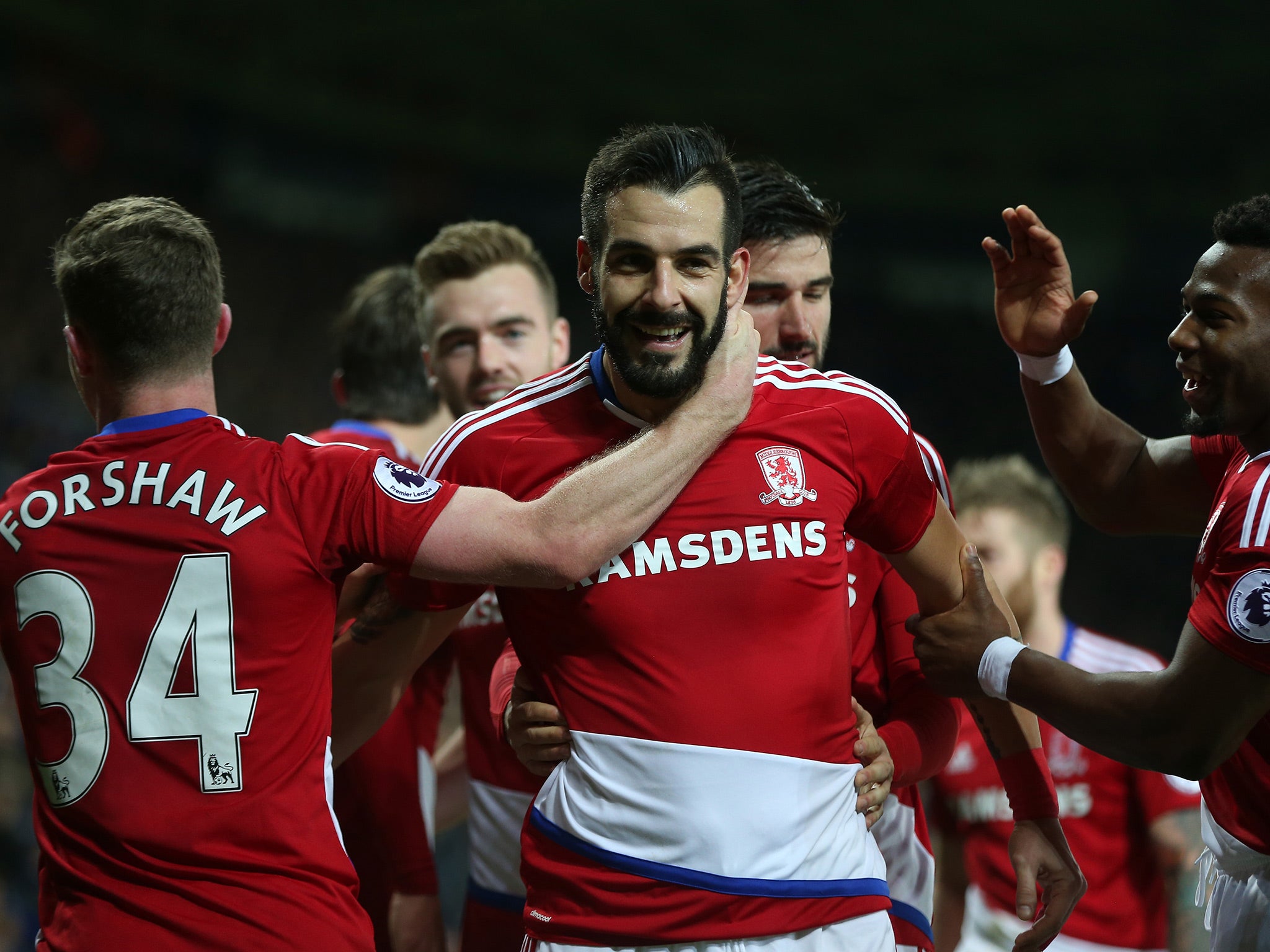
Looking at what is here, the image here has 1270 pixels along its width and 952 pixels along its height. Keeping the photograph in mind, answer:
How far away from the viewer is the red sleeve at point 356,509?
2.18 meters

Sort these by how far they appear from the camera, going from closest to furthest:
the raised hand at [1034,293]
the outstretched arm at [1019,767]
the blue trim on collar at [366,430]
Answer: the outstretched arm at [1019,767] < the raised hand at [1034,293] < the blue trim on collar at [366,430]

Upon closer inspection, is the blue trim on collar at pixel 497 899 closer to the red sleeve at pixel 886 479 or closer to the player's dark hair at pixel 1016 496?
the red sleeve at pixel 886 479

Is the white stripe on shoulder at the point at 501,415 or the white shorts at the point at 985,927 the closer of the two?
the white stripe on shoulder at the point at 501,415

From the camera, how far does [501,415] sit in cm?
253

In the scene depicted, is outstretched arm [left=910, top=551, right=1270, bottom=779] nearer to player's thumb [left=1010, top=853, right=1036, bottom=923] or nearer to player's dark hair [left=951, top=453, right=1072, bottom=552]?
player's thumb [left=1010, top=853, right=1036, bottom=923]

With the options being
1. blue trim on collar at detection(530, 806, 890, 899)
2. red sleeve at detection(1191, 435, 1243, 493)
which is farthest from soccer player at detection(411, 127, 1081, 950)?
red sleeve at detection(1191, 435, 1243, 493)

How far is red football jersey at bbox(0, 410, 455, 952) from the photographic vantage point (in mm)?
2062

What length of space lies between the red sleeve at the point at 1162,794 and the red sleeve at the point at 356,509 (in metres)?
2.67

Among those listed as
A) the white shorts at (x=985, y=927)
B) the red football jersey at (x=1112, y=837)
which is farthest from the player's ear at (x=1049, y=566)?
the white shorts at (x=985, y=927)

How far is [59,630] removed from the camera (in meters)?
2.13

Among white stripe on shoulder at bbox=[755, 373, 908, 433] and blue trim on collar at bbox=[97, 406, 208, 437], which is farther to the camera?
white stripe on shoulder at bbox=[755, 373, 908, 433]

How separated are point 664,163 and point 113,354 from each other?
43.7 inches

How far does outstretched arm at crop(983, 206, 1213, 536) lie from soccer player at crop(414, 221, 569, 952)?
1.51 meters

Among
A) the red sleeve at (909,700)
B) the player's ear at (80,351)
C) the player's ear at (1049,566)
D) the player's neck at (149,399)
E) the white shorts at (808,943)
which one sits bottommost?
the white shorts at (808,943)
